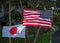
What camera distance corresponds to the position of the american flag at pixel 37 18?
10.5 metres

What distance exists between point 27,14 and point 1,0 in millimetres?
2793

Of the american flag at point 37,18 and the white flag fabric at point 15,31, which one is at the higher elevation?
the american flag at point 37,18

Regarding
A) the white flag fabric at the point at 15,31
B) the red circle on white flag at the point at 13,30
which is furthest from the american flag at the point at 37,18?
the red circle on white flag at the point at 13,30

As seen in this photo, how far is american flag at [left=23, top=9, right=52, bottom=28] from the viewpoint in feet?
34.4

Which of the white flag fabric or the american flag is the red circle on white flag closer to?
the white flag fabric

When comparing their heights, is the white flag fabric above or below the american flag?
below

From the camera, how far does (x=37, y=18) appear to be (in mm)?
10570

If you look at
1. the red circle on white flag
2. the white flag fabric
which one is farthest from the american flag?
the red circle on white flag

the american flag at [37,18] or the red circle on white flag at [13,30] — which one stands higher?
the american flag at [37,18]

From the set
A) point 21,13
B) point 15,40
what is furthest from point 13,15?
point 15,40

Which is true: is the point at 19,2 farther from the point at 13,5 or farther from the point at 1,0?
the point at 1,0

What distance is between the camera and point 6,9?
12938mm

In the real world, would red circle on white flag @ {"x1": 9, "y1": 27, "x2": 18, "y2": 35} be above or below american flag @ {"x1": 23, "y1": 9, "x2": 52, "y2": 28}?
below

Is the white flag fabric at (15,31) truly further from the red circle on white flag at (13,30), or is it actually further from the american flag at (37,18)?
the american flag at (37,18)
